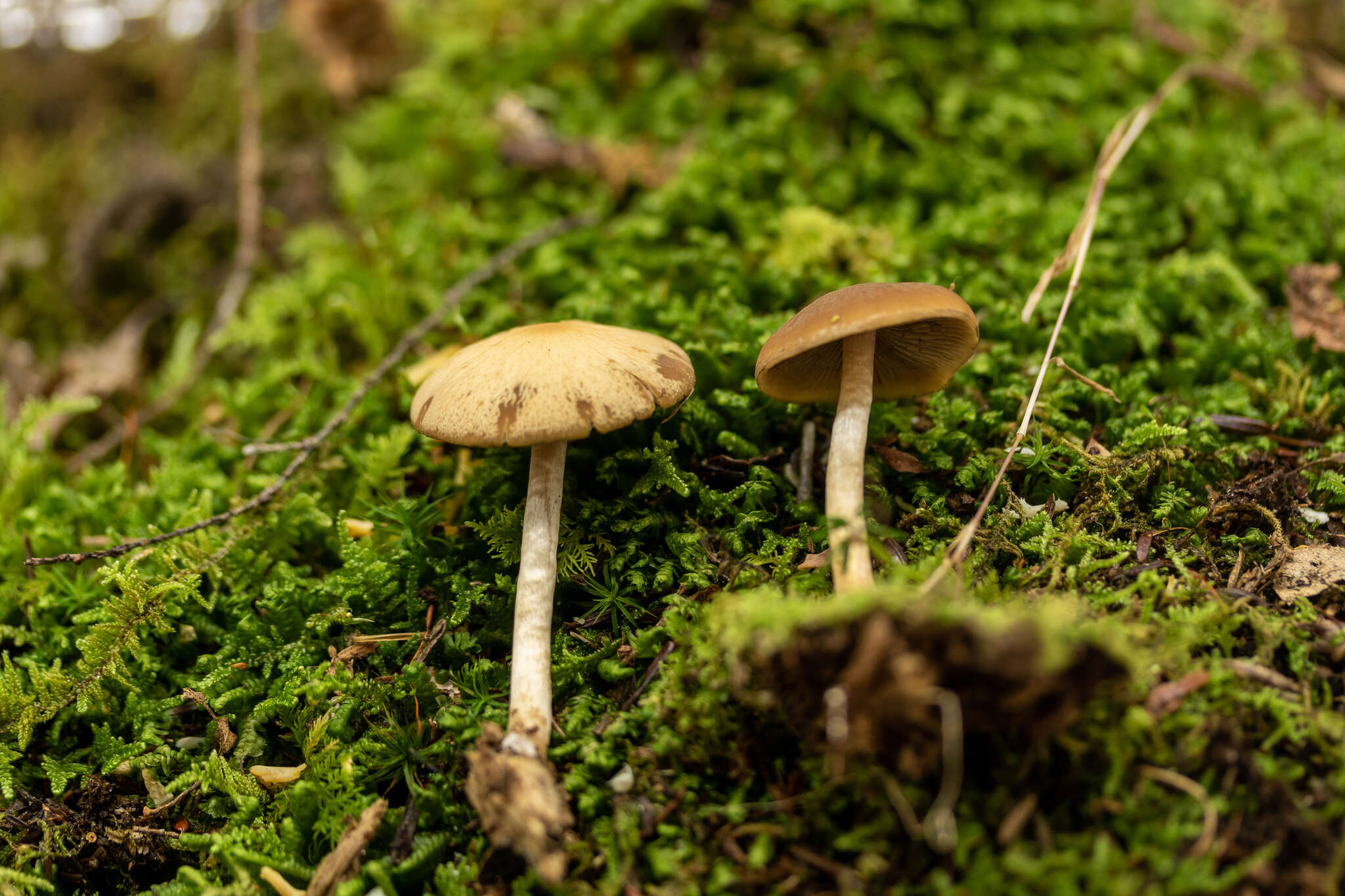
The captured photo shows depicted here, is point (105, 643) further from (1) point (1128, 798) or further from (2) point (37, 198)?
(2) point (37, 198)

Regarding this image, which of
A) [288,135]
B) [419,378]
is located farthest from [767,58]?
[288,135]

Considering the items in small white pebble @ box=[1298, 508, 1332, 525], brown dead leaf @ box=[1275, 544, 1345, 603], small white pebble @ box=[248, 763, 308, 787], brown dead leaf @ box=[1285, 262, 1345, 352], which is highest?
brown dead leaf @ box=[1285, 262, 1345, 352]

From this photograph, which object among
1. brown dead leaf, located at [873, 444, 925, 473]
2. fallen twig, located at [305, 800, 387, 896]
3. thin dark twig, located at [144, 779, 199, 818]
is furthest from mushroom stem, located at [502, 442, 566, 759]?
brown dead leaf, located at [873, 444, 925, 473]

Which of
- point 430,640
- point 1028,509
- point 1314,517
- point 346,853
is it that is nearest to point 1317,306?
point 1314,517

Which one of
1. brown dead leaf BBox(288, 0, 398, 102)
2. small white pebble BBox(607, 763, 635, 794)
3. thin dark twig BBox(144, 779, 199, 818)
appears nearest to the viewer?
small white pebble BBox(607, 763, 635, 794)

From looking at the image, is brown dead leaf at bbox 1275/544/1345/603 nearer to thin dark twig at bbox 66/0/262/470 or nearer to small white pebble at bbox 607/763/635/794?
small white pebble at bbox 607/763/635/794

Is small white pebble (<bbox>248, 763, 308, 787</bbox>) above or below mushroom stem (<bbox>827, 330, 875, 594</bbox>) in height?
below

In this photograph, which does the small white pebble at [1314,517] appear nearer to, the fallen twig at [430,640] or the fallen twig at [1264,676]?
the fallen twig at [1264,676]

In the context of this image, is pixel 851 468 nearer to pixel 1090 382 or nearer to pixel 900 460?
pixel 900 460
